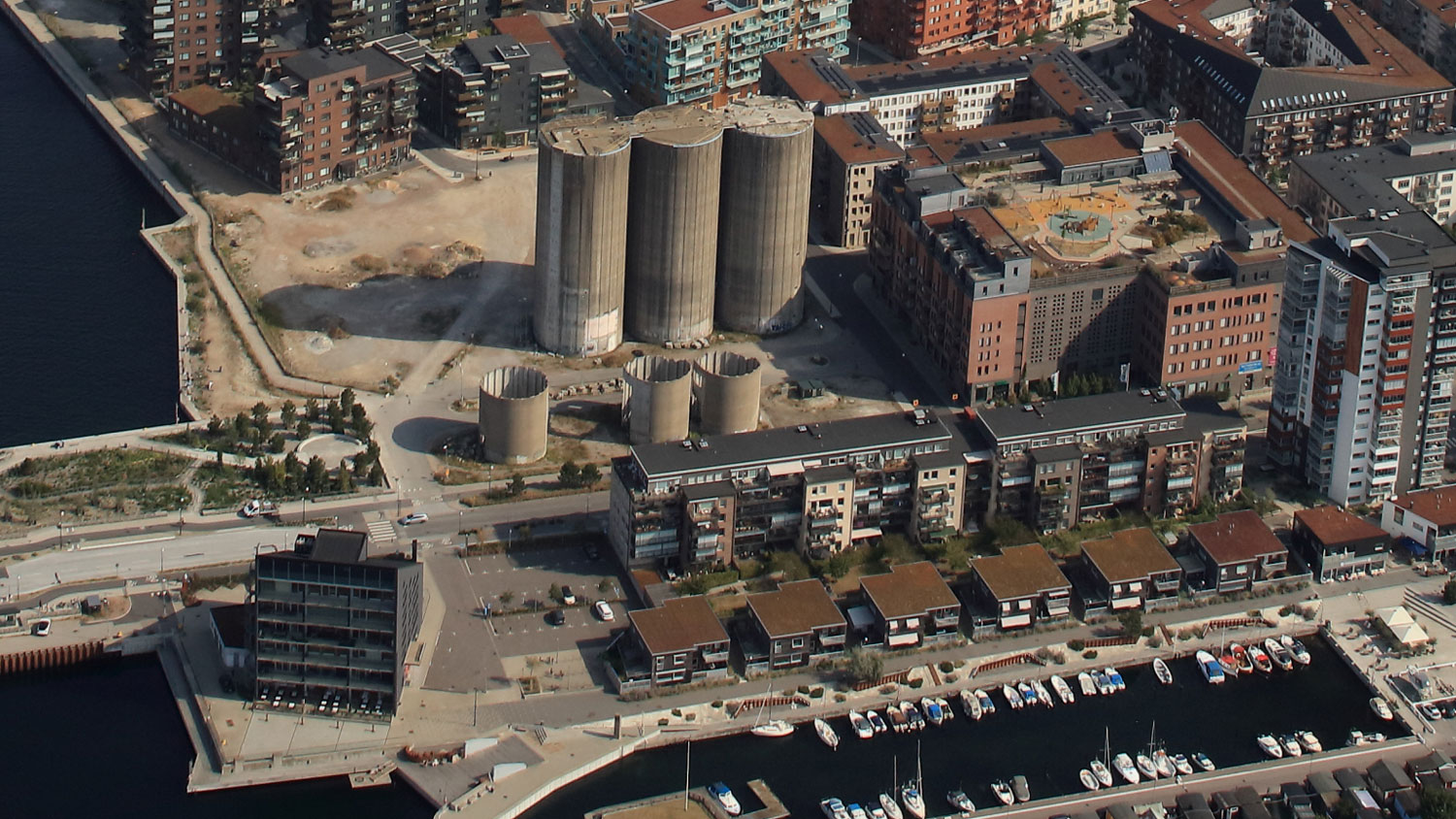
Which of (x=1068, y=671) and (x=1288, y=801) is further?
(x=1068, y=671)

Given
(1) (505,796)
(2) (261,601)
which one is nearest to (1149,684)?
(1) (505,796)

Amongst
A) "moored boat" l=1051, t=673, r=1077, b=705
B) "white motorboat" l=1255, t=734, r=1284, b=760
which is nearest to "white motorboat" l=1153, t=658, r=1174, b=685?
"moored boat" l=1051, t=673, r=1077, b=705

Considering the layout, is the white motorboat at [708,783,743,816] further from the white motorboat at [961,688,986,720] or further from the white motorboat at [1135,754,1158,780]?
the white motorboat at [1135,754,1158,780]

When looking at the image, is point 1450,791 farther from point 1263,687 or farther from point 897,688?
point 897,688

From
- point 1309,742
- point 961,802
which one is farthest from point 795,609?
point 1309,742

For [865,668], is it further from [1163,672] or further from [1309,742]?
[1309,742]
